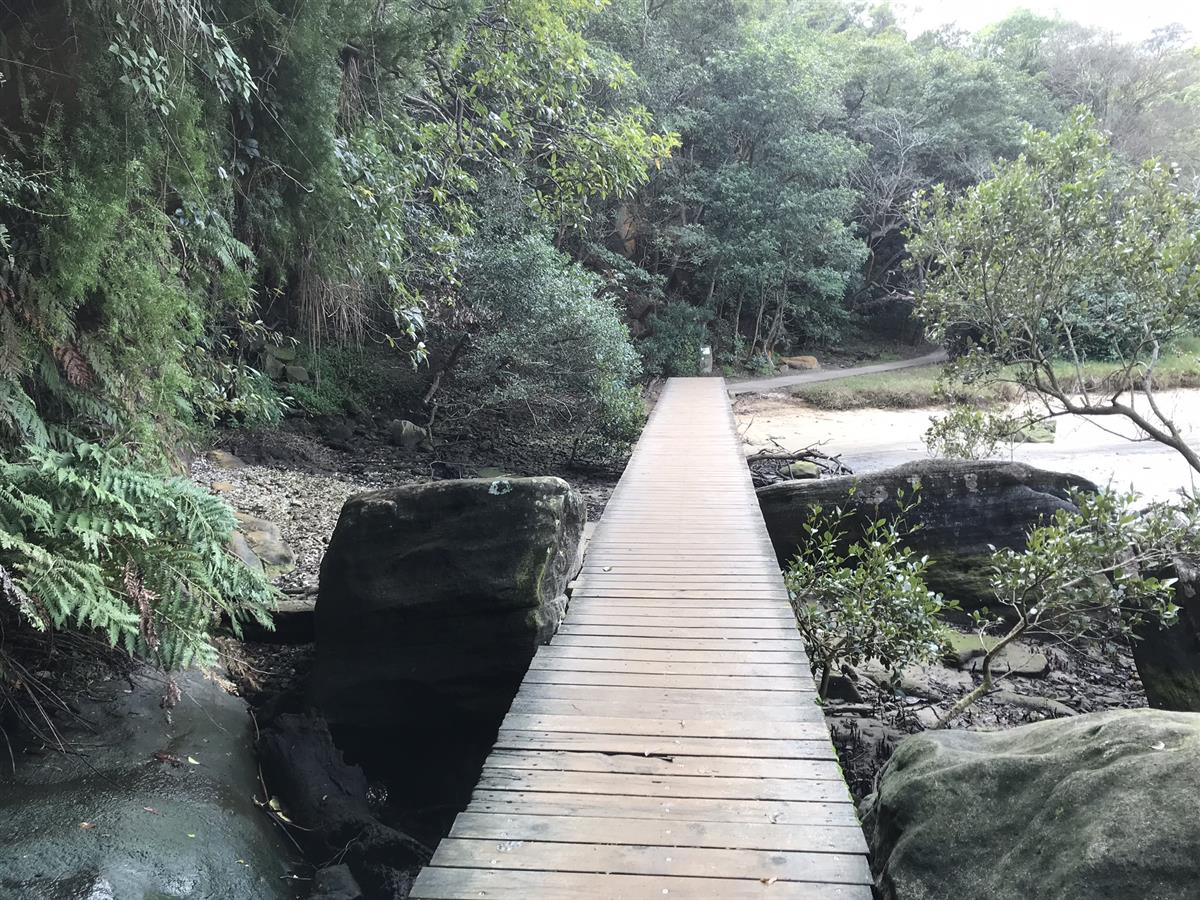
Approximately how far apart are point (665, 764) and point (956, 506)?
5331mm

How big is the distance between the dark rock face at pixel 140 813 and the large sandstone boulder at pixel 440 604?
3.23 feet

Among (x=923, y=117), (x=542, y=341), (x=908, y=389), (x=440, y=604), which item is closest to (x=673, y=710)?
(x=440, y=604)

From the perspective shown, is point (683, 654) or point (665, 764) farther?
point (683, 654)

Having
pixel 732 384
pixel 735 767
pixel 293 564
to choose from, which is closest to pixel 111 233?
pixel 735 767

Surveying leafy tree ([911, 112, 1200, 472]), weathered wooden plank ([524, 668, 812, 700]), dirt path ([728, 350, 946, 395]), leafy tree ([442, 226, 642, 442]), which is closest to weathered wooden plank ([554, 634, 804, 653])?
weathered wooden plank ([524, 668, 812, 700])

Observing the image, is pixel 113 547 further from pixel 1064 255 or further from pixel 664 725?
pixel 1064 255

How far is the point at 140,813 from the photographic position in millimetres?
3256

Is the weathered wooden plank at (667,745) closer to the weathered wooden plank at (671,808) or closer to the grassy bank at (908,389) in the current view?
the weathered wooden plank at (671,808)

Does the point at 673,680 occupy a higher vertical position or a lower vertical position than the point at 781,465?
higher

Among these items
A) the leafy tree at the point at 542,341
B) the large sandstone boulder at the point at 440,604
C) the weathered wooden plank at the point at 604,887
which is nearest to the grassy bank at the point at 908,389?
the leafy tree at the point at 542,341

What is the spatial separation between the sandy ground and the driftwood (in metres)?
0.79

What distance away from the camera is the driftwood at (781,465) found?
1002 cm

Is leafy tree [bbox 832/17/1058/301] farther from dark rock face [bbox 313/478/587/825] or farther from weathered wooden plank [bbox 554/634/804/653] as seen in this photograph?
weathered wooden plank [bbox 554/634/804/653]

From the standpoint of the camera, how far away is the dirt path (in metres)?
19.2
